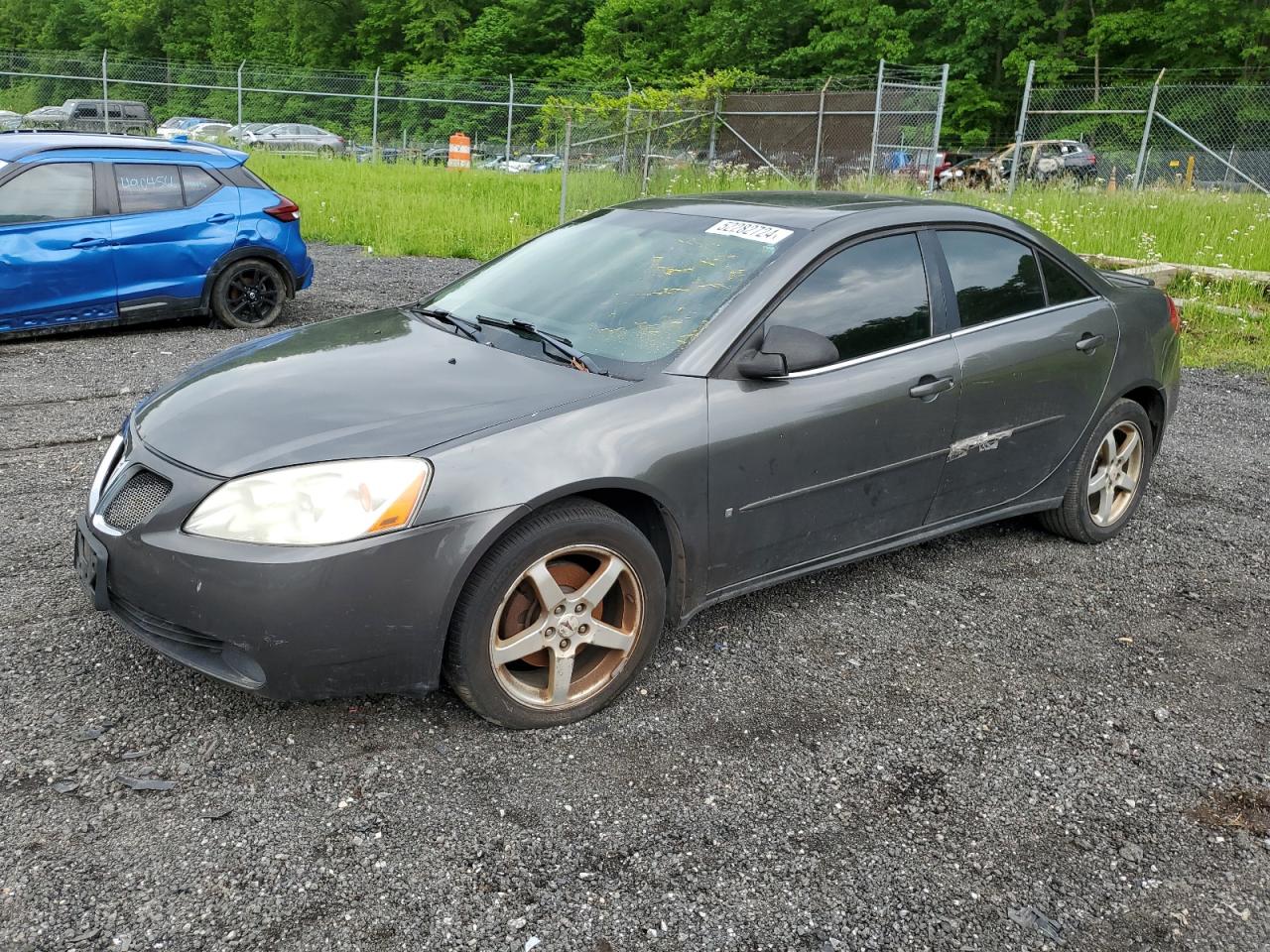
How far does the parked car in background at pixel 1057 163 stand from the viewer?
691 inches

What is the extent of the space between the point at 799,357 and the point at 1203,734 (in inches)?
68.7

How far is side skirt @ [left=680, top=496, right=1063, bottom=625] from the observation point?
3613mm

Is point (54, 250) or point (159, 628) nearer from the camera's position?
point (159, 628)

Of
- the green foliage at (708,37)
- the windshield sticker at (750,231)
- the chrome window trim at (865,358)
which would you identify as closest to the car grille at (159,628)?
the chrome window trim at (865,358)

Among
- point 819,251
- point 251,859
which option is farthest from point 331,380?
point 819,251

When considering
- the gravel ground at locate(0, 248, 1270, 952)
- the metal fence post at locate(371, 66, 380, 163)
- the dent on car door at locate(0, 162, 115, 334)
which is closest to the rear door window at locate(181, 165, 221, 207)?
the dent on car door at locate(0, 162, 115, 334)

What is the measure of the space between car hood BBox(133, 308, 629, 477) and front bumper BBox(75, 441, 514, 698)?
0.21 metres

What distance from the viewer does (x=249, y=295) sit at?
9.03 metres

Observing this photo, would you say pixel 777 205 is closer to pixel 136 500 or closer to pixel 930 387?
pixel 930 387

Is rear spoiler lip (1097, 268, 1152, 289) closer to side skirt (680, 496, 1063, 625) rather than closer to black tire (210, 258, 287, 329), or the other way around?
side skirt (680, 496, 1063, 625)

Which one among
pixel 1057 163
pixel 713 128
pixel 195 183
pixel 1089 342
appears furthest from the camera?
pixel 713 128

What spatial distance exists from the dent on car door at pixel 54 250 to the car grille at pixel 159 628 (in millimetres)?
5752

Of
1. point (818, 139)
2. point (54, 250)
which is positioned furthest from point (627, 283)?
point (818, 139)

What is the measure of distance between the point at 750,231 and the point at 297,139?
2599 centimetres
